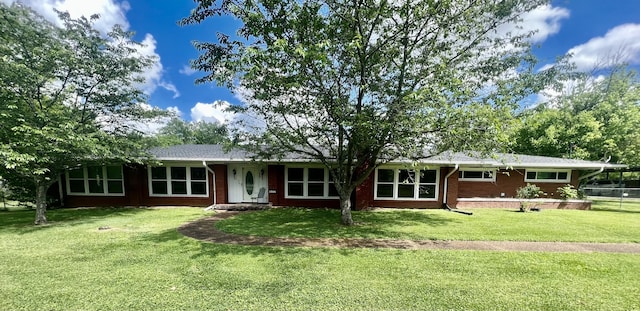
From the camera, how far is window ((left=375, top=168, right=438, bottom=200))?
458 inches

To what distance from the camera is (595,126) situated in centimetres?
1692

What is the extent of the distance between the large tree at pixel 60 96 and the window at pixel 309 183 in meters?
6.28

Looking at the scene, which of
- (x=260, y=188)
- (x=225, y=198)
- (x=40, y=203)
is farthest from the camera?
(x=260, y=188)

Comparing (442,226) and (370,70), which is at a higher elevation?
(370,70)

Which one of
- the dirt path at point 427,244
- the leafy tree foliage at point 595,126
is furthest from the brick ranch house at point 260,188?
the leafy tree foliage at point 595,126

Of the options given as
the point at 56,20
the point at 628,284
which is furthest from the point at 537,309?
the point at 56,20

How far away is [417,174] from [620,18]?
10688mm

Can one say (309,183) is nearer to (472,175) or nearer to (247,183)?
(247,183)

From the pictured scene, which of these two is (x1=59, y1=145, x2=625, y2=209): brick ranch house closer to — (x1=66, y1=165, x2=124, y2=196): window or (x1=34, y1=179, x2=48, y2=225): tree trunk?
(x1=66, y1=165, x2=124, y2=196): window

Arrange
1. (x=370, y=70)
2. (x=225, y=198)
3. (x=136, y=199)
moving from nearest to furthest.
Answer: (x=370, y=70) → (x=136, y=199) → (x=225, y=198)

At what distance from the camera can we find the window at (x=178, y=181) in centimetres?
1166

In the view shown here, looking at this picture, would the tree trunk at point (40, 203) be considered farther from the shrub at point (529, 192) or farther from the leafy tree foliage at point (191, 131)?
the leafy tree foliage at point (191, 131)

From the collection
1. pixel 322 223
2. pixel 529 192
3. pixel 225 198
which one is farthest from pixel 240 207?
pixel 529 192

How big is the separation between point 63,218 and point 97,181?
293cm
